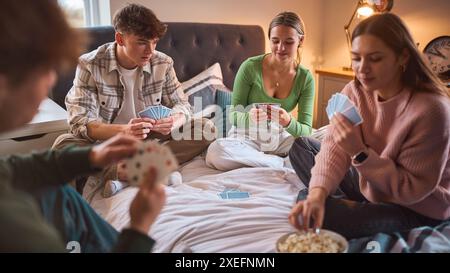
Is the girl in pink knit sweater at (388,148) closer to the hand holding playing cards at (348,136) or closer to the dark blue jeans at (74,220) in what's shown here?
the hand holding playing cards at (348,136)

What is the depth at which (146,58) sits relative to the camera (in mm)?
2152

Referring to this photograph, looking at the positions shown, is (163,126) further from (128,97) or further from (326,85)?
(326,85)

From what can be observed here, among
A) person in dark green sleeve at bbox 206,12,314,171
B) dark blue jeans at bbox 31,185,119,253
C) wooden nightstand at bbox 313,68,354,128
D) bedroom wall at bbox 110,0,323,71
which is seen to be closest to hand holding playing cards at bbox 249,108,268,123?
person in dark green sleeve at bbox 206,12,314,171

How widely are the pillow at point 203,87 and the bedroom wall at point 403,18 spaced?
1.23 metres

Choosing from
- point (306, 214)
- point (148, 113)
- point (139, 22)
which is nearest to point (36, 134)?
point (148, 113)

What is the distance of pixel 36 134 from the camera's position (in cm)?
221

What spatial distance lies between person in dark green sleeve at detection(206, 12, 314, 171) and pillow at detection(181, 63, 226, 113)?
0.41m

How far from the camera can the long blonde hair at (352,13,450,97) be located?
1.44 metres

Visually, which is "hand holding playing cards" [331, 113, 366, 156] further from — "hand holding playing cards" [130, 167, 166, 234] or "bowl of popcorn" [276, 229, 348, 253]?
"hand holding playing cards" [130, 167, 166, 234]

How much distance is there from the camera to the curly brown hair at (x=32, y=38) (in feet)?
2.49

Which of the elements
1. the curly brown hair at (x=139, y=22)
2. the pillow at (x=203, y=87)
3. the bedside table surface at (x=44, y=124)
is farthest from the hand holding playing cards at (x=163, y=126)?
the pillow at (x=203, y=87)
